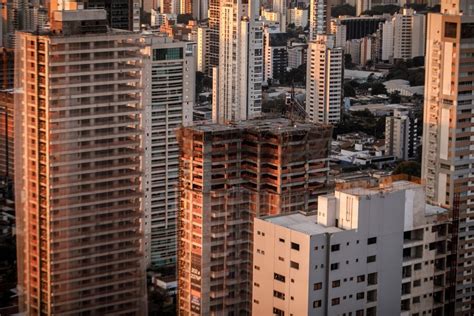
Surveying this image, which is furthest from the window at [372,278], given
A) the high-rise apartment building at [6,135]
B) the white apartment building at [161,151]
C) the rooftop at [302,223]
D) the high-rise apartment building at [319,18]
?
the high-rise apartment building at [319,18]

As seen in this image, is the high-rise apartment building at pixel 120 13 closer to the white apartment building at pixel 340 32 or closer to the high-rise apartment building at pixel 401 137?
the high-rise apartment building at pixel 401 137


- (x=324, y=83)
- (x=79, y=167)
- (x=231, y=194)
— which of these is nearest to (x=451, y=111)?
(x=231, y=194)

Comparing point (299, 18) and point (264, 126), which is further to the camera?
point (299, 18)

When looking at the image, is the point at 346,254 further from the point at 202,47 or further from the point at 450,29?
the point at 202,47

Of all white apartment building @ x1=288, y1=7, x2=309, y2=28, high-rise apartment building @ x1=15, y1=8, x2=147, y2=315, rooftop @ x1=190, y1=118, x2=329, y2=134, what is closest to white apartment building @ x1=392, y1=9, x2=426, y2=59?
white apartment building @ x1=288, y1=7, x2=309, y2=28

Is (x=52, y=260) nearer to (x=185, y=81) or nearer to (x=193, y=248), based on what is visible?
(x=193, y=248)

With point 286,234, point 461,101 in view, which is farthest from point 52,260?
point 461,101
